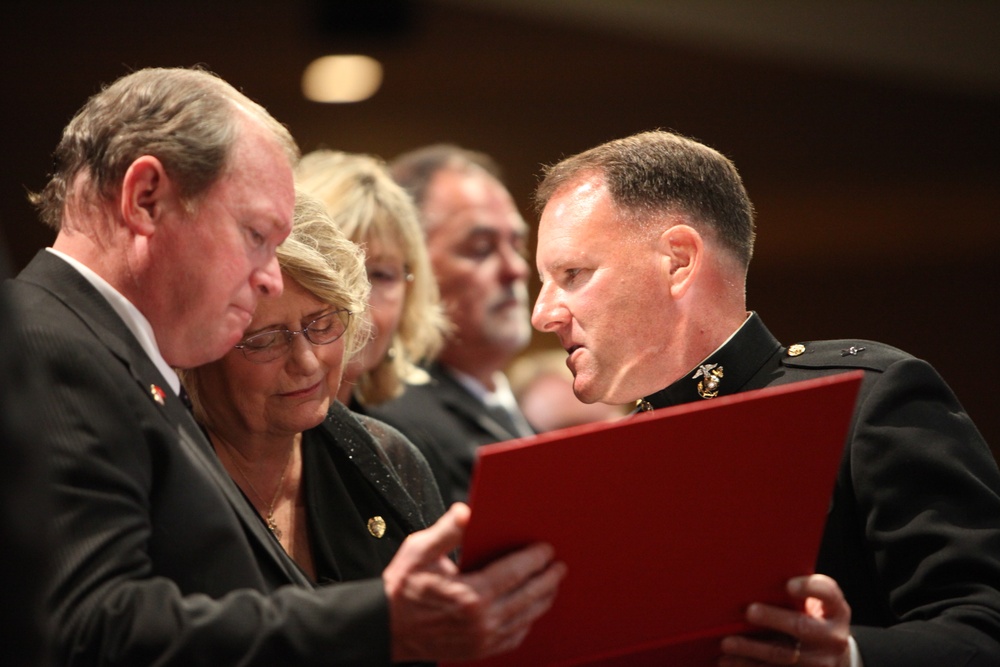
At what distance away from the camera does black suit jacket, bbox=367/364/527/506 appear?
11.7 ft

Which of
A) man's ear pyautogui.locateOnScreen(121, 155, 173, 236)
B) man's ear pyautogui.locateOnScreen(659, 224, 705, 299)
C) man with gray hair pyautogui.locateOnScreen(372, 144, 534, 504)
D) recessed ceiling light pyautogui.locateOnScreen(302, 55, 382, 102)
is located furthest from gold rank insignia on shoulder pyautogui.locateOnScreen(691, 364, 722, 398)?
recessed ceiling light pyautogui.locateOnScreen(302, 55, 382, 102)

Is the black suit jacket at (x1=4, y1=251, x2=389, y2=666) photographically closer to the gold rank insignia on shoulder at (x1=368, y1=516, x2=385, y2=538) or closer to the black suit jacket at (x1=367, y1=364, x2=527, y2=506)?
the gold rank insignia on shoulder at (x1=368, y1=516, x2=385, y2=538)

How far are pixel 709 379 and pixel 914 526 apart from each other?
47 centimetres

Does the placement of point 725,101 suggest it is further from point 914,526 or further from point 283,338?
point 914,526

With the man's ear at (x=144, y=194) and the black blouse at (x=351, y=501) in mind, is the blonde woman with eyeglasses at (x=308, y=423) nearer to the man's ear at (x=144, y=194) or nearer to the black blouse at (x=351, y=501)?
the black blouse at (x=351, y=501)

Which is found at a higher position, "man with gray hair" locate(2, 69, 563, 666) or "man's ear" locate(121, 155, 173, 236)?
"man's ear" locate(121, 155, 173, 236)

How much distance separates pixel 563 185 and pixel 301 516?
858mm

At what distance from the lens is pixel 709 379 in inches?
87.7

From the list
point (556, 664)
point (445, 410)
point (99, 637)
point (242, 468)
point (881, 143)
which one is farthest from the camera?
point (881, 143)

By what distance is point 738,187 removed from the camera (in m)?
2.43

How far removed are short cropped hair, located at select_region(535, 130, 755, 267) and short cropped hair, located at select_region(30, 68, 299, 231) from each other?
0.75m

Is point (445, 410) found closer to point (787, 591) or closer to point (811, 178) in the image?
point (787, 591)

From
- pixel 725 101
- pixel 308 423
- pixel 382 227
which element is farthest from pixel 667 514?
pixel 725 101

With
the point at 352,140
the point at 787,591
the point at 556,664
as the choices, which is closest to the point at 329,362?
the point at 556,664
